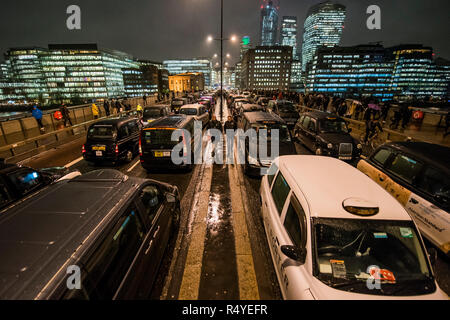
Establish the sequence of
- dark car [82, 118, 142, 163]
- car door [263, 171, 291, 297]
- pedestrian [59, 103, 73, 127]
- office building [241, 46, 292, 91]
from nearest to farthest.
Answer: car door [263, 171, 291, 297], dark car [82, 118, 142, 163], pedestrian [59, 103, 73, 127], office building [241, 46, 292, 91]

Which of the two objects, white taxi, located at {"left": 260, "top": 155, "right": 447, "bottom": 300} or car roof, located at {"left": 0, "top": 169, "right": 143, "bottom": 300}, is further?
white taxi, located at {"left": 260, "top": 155, "right": 447, "bottom": 300}

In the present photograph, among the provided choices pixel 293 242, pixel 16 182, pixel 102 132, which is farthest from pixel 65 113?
pixel 293 242

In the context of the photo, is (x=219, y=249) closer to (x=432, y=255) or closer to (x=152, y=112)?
(x=432, y=255)

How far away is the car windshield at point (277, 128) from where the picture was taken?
803 centimetres

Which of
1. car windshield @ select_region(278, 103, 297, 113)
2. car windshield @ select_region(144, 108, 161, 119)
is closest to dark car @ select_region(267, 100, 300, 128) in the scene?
car windshield @ select_region(278, 103, 297, 113)

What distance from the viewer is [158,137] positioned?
24.6 feet

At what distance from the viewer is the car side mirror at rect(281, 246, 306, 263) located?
102 inches

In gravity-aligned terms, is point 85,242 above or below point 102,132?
below

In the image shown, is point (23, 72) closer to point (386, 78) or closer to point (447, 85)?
point (386, 78)

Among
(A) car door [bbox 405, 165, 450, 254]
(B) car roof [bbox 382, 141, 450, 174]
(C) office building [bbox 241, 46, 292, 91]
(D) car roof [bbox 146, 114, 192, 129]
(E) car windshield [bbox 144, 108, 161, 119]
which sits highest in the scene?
(C) office building [bbox 241, 46, 292, 91]

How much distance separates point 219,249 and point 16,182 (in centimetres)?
449

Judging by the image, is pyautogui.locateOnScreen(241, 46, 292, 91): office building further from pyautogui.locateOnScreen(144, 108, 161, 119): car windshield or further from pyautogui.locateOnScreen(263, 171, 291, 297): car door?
pyautogui.locateOnScreen(263, 171, 291, 297): car door

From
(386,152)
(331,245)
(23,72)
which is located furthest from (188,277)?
(23,72)
